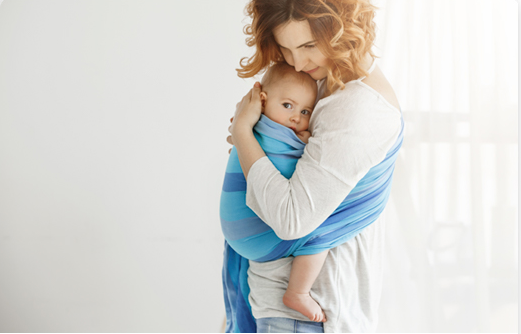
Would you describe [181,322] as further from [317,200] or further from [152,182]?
[317,200]

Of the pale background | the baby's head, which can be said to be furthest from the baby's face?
the pale background

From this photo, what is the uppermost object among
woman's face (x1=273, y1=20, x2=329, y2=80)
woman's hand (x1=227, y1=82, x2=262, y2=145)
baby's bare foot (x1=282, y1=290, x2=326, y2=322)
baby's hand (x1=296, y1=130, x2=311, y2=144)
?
woman's face (x1=273, y1=20, x2=329, y2=80)

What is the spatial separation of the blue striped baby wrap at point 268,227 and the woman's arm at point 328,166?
62 millimetres

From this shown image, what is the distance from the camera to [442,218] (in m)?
1.56

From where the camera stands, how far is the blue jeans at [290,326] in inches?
37.1

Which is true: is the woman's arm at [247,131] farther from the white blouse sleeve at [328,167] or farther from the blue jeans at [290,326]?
the blue jeans at [290,326]

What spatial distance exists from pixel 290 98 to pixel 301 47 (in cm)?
12

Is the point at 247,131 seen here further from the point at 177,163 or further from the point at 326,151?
the point at 177,163

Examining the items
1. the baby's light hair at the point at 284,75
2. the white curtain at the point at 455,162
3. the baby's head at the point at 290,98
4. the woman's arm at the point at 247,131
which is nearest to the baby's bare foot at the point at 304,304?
the woman's arm at the point at 247,131

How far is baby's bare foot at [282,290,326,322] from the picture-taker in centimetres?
91

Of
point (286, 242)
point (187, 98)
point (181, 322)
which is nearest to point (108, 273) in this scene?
point (181, 322)

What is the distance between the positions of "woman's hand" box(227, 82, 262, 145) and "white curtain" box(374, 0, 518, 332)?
0.76 meters

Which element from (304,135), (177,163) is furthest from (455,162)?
(177,163)

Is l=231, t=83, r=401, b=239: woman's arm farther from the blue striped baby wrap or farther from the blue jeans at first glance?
the blue jeans
